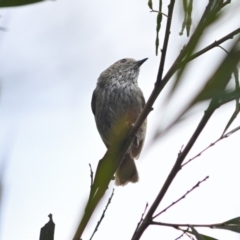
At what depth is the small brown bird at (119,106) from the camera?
6.37m

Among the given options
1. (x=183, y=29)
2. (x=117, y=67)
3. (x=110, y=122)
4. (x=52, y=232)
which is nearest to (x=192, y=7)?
(x=183, y=29)

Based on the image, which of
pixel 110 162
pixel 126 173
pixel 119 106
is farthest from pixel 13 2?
pixel 126 173

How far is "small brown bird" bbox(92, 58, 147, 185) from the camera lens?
6.37 meters

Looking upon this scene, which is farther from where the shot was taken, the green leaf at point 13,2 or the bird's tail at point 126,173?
the bird's tail at point 126,173

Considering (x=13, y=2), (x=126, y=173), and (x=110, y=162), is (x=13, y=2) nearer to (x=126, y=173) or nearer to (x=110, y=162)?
(x=110, y=162)

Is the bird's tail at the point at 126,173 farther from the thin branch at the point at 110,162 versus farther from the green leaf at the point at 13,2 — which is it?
the green leaf at the point at 13,2

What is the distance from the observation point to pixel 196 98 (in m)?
0.89

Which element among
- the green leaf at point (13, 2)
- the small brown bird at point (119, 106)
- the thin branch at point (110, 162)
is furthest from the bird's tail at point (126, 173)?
the green leaf at point (13, 2)

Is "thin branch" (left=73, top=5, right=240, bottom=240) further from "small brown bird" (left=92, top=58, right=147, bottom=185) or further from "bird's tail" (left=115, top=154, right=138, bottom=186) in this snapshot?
"bird's tail" (left=115, top=154, right=138, bottom=186)

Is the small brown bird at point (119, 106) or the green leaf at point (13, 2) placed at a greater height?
the small brown bird at point (119, 106)

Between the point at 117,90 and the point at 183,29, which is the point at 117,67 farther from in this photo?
the point at 183,29

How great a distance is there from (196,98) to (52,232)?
570 mm

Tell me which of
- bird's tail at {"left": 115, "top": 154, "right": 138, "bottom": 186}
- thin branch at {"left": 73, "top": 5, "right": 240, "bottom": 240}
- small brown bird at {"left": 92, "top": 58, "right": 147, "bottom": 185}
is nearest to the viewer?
thin branch at {"left": 73, "top": 5, "right": 240, "bottom": 240}

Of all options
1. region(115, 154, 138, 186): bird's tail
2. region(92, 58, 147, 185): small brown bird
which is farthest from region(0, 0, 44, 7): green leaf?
region(115, 154, 138, 186): bird's tail
